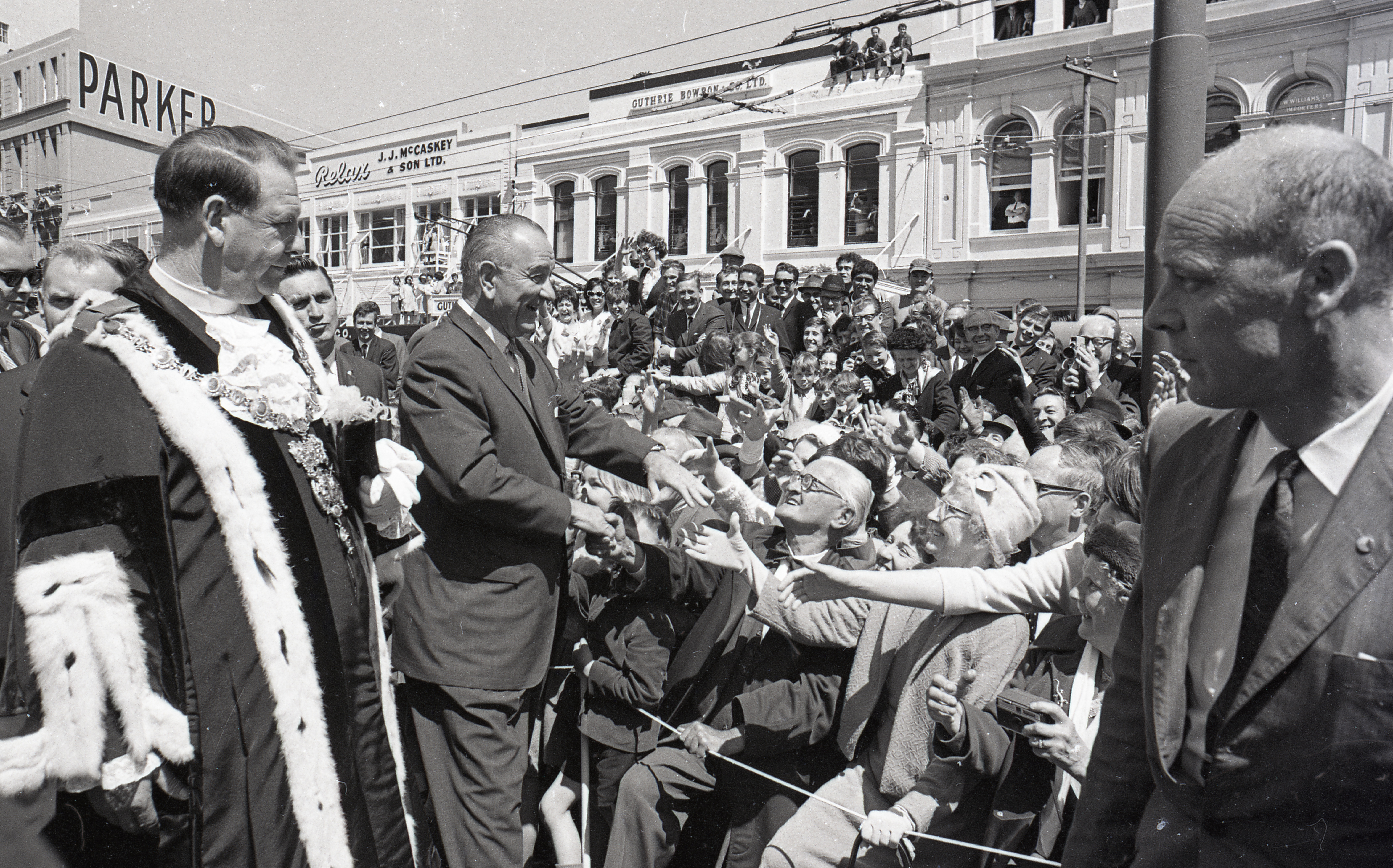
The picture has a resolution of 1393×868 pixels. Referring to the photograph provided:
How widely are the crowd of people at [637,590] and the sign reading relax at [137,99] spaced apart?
161ft

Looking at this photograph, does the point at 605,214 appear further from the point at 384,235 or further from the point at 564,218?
the point at 384,235

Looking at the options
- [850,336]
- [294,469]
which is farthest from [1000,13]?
[294,469]

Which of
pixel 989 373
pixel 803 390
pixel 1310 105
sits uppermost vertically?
pixel 1310 105

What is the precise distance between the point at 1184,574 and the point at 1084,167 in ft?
67.2

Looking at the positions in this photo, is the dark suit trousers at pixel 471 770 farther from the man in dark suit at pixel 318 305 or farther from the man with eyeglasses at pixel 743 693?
the man in dark suit at pixel 318 305

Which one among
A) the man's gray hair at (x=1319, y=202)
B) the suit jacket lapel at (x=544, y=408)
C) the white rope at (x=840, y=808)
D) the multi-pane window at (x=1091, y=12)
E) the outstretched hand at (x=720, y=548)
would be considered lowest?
the white rope at (x=840, y=808)

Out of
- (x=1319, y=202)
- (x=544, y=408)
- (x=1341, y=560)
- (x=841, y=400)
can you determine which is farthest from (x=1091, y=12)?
(x=1341, y=560)

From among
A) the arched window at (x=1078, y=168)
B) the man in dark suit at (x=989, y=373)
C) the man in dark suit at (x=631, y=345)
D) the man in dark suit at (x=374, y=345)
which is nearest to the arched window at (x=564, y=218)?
the arched window at (x=1078, y=168)

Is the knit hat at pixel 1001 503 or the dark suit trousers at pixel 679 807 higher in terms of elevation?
the knit hat at pixel 1001 503

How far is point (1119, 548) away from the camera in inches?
95.2

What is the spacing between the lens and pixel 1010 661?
2.97 metres

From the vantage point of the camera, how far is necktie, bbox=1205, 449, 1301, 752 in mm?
1403

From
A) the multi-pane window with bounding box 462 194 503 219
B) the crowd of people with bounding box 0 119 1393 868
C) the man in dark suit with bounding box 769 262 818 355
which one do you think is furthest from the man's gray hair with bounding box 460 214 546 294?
the multi-pane window with bounding box 462 194 503 219

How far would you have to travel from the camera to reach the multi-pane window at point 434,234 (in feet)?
96.6
